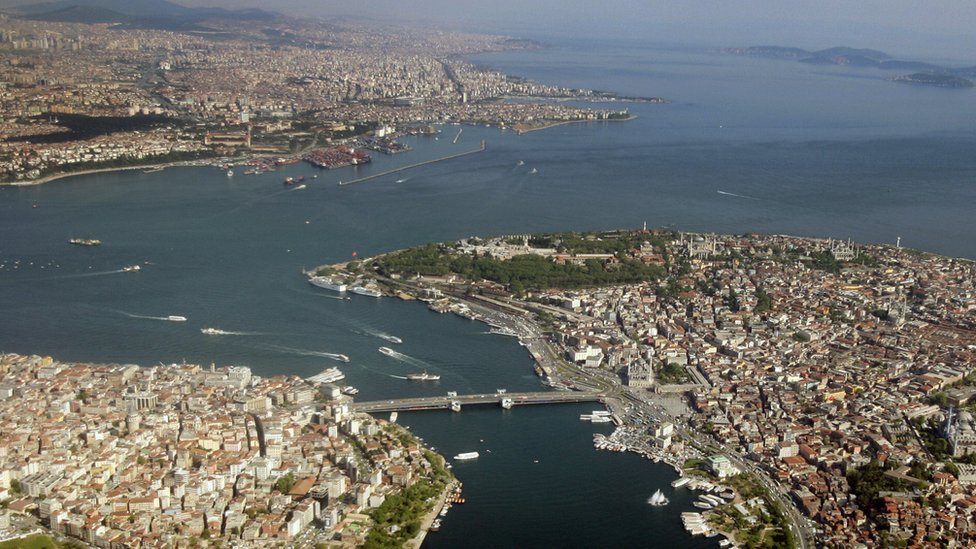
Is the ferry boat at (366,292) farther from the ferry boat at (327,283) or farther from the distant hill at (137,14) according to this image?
the distant hill at (137,14)

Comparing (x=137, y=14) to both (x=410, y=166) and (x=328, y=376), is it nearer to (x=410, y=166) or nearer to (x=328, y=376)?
(x=410, y=166)

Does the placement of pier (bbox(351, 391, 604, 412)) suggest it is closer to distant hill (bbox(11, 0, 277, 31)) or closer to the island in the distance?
the island in the distance

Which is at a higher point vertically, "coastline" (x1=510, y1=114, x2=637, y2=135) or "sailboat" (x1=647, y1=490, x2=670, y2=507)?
"coastline" (x1=510, y1=114, x2=637, y2=135)

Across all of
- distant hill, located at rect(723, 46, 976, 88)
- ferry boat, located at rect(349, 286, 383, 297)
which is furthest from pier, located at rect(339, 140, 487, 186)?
distant hill, located at rect(723, 46, 976, 88)

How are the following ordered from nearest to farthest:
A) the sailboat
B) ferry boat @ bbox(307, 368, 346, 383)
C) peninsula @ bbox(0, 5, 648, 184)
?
the sailboat, ferry boat @ bbox(307, 368, 346, 383), peninsula @ bbox(0, 5, 648, 184)

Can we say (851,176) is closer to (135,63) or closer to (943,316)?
(943,316)

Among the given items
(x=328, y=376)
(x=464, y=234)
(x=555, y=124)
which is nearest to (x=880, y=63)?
(x=555, y=124)
